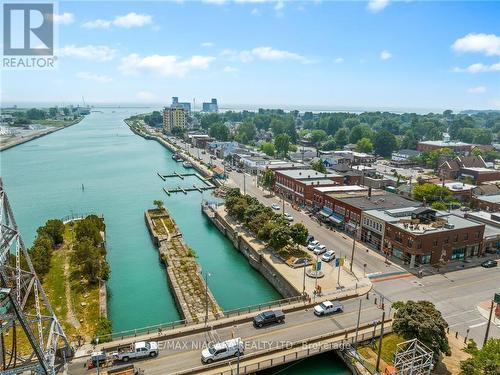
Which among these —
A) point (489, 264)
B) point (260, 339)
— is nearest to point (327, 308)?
point (260, 339)

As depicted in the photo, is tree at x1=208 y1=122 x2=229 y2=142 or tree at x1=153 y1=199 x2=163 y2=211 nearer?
tree at x1=153 y1=199 x2=163 y2=211

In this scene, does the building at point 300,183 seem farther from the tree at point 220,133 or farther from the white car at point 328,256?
the tree at point 220,133

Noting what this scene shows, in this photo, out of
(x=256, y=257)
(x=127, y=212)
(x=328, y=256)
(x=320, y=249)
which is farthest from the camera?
(x=127, y=212)

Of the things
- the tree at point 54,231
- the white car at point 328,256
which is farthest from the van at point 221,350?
the tree at point 54,231

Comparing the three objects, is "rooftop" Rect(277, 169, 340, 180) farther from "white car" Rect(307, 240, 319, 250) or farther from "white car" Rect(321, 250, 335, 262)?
"white car" Rect(321, 250, 335, 262)

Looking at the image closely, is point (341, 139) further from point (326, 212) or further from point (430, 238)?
point (430, 238)

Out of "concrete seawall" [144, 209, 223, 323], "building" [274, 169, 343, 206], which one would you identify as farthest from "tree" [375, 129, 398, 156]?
"concrete seawall" [144, 209, 223, 323]

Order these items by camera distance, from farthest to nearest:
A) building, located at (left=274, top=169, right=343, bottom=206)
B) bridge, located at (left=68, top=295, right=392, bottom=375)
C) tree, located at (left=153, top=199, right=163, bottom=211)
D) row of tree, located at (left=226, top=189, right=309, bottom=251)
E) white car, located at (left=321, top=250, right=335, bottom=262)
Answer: building, located at (left=274, top=169, right=343, bottom=206)
tree, located at (left=153, top=199, right=163, bottom=211)
row of tree, located at (left=226, top=189, right=309, bottom=251)
white car, located at (left=321, top=250, right=335, bottom=262)
bridge, located at (left=68, top=295, right=392, bottom=375)
